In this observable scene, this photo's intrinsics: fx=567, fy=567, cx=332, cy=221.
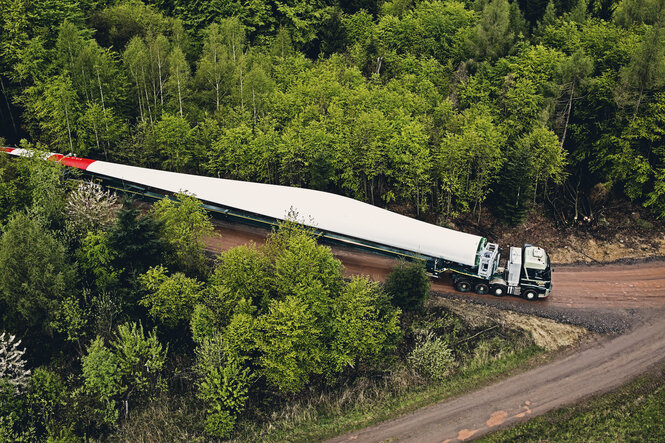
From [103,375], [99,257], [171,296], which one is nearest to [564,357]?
[171,296]

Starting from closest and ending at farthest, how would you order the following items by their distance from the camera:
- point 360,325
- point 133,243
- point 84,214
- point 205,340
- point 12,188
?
point 205,340 < point 360,325 < point 133,243 < point 84,214 < point 12,188

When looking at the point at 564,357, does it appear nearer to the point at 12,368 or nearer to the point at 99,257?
the point at 99,257

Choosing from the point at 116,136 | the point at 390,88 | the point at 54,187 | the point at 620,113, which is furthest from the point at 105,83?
the point at 620,113

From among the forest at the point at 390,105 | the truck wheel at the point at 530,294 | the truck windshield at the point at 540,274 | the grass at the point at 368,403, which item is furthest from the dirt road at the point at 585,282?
the forest at the point at 390,105

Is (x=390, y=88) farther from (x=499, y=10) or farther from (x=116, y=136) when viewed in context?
(x=116, y=136)

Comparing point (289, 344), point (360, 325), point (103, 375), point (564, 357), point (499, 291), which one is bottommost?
point (564, 357)

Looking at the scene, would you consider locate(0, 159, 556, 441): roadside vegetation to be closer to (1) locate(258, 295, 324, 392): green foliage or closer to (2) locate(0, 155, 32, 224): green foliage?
(1) locate(258, 295, 324, 392): green foliage
